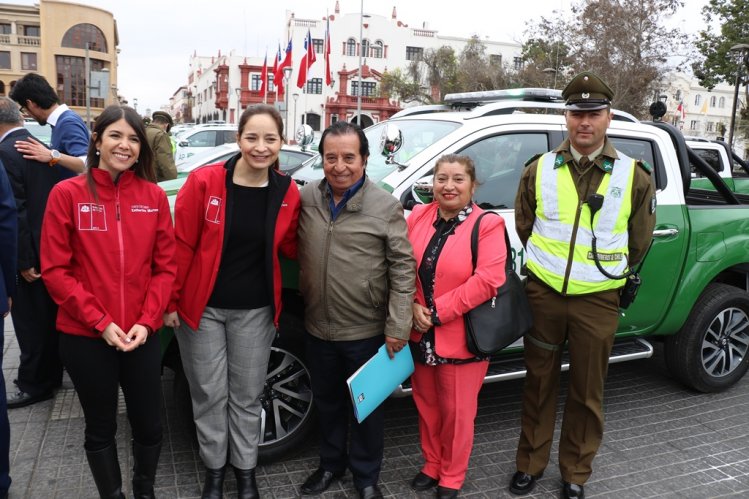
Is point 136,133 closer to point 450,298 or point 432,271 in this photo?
point 432,271

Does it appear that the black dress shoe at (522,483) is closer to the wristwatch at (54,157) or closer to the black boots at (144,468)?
the black boots at (144,468)

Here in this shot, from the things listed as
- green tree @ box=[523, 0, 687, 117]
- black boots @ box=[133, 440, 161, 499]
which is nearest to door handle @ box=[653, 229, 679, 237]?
black boots @ box=[133, 440, 161, 499]

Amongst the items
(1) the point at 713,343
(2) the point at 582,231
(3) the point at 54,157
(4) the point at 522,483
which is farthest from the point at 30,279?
(1) the point at 713,343

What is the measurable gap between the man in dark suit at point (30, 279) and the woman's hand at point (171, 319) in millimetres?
1671

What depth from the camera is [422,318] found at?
2.99 m

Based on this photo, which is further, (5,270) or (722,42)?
(722,42)

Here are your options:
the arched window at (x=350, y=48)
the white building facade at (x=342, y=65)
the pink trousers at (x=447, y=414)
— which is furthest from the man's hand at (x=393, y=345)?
the arched window at (x=350, y=48)

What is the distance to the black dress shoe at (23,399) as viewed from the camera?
163 inches

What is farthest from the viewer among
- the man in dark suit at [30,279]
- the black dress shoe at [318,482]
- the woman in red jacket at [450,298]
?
the man in dark suit at [30,279]

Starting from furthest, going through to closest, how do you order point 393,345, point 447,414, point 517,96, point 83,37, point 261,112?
point 83,37, point 517,96, point 447,414, point 393,345, point 261,112

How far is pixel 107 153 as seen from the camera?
2617mm

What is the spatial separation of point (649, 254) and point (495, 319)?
64.5 inches

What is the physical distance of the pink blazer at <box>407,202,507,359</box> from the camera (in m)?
2.94

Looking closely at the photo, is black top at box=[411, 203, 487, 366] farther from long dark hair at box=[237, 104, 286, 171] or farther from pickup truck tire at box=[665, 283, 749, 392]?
pickup truck tire at box=[665, 283, 749, 392]
